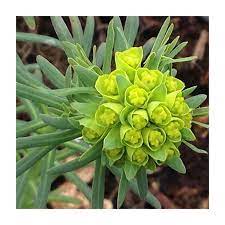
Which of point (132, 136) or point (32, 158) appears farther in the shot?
point (32, 158)

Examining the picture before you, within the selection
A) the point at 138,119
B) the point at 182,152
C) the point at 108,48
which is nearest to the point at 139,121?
the point at 138,119

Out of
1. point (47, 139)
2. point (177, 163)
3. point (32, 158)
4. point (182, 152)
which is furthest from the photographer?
point (182, 152)

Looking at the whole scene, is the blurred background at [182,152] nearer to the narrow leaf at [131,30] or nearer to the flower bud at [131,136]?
the narrow leaf at [131,30]

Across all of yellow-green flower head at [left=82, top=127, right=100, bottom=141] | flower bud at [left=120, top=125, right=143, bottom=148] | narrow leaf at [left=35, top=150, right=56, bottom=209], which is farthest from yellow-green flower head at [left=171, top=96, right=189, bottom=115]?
narrow leaf at [left=35, top=150, right=56, bottom=209]

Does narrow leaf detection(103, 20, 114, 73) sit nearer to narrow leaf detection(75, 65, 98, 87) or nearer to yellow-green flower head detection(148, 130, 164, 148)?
narrow leaf detection(75, 65, 98, 87)

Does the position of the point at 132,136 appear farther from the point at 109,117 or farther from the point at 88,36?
the point at 88,36

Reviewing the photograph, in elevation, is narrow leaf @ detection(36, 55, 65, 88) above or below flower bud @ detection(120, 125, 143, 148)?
above

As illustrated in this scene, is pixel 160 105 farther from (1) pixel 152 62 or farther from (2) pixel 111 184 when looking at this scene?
(2) pixel 111 184

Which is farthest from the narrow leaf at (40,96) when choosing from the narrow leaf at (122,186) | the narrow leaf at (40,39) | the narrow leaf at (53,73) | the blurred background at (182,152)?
the blurred background at (182,152)

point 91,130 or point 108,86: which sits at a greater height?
point 108,86
